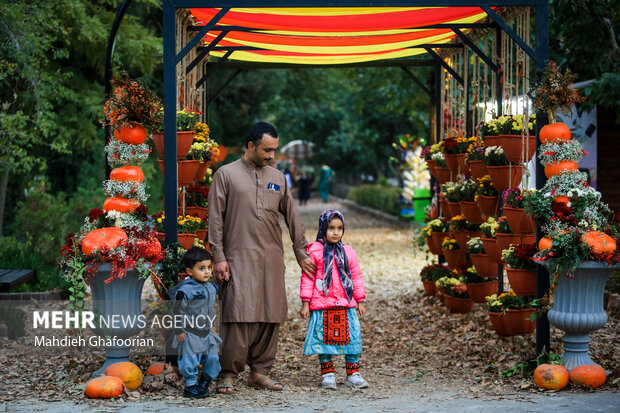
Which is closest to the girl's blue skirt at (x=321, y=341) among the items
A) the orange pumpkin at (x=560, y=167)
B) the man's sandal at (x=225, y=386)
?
the man's sandal at (x=225, y=386)

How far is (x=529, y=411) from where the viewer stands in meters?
5.60

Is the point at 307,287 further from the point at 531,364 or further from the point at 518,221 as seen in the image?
the point at 518,221

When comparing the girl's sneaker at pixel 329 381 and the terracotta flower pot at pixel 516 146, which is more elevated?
the terracotta flower pot at pixel 516 146

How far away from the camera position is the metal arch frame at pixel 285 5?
A: 6707 mm

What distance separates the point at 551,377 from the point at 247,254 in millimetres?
2493

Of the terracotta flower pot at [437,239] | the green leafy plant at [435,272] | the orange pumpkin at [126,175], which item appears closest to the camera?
the orange pumpkin at [126,175]

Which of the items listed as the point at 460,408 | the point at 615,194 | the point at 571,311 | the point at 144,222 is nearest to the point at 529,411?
the point at 460,408

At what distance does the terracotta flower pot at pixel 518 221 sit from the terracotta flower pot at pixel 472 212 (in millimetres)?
1697

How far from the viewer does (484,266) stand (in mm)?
9031

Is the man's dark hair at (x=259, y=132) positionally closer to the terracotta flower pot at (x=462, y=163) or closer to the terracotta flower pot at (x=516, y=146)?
the terracotta flower pot at (x=516, y=146)

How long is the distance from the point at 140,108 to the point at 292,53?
4.27 m

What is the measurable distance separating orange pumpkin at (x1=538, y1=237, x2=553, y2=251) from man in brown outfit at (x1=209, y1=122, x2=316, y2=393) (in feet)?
5.89

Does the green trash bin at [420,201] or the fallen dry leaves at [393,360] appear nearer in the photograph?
the fallen dry leaves at [393,360]

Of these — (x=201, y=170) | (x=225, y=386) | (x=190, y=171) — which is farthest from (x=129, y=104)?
(x=225, y=386)
